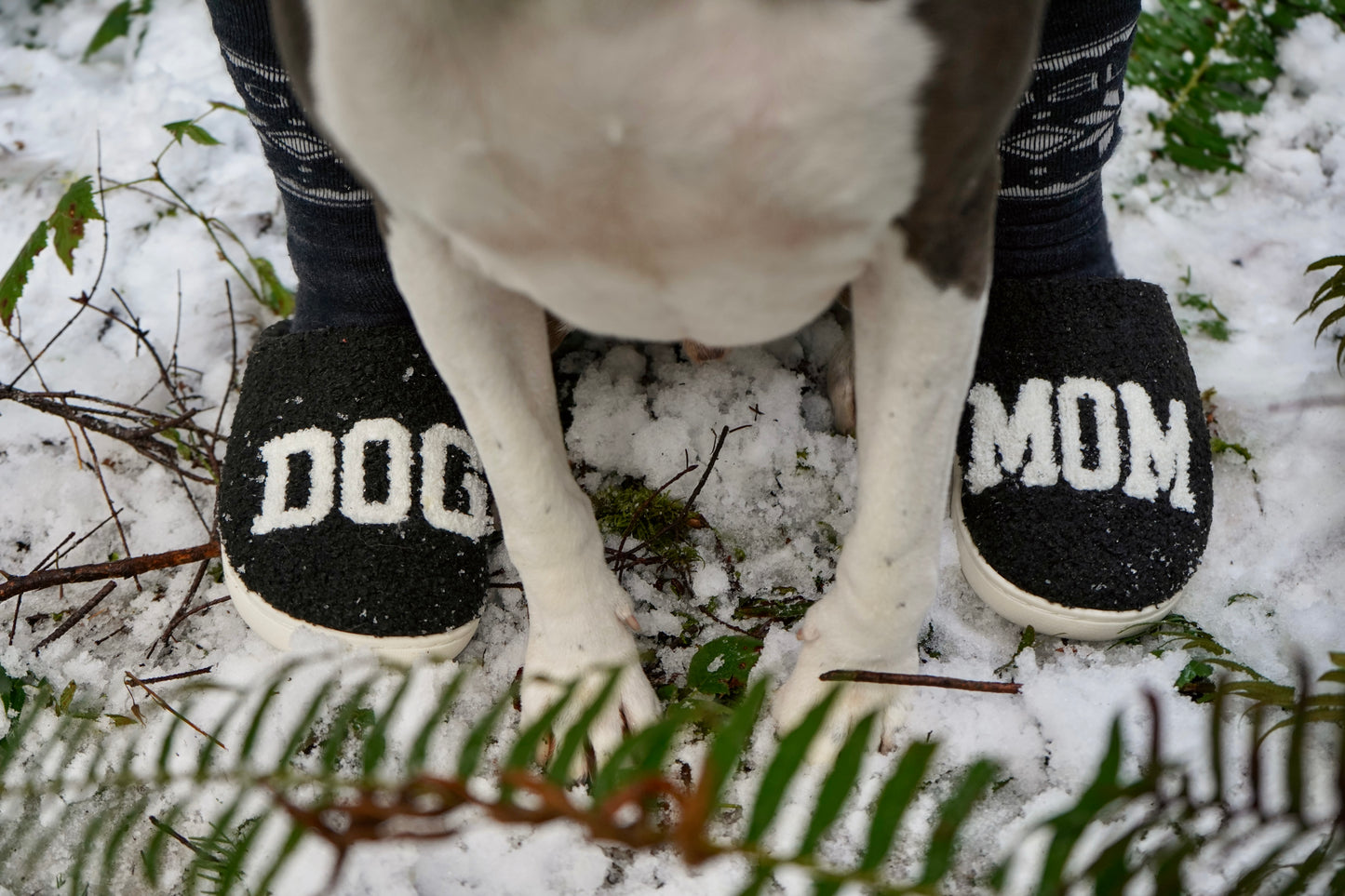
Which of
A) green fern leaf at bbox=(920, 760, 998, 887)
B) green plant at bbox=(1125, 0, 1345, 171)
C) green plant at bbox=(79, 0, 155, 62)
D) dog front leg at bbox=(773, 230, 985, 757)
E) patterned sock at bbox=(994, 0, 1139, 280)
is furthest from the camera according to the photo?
green plant at bbox=(79, 0, 155, 62)

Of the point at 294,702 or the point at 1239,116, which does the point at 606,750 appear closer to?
the point at 294,702

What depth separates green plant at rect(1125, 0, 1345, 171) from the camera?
207 cm

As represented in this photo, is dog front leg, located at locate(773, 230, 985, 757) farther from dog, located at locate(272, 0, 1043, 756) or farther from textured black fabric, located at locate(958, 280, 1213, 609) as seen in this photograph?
textured black fabric, located at locate(958, 280, 1213, 609)

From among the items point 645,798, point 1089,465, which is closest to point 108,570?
point 645,798

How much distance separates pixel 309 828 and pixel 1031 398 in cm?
114

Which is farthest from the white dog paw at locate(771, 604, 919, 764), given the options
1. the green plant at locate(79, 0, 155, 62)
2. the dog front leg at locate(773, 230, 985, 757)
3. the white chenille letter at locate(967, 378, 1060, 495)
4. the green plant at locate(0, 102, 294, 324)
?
the green plant at locate(79, 0, 155, 62)

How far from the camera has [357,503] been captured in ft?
4.66

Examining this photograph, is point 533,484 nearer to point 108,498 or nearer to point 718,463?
point 718,463

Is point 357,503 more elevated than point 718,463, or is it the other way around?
point 357,503

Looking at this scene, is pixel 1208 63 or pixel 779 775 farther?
pixel 1208 63

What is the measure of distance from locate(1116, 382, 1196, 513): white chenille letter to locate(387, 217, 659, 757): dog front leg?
73 centimetres

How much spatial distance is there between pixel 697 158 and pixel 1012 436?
0.87 m

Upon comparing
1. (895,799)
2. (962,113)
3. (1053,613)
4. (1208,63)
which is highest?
(962,113)

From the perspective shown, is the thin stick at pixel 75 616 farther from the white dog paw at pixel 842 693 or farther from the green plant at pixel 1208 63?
the green plant at pixel 1208 63
